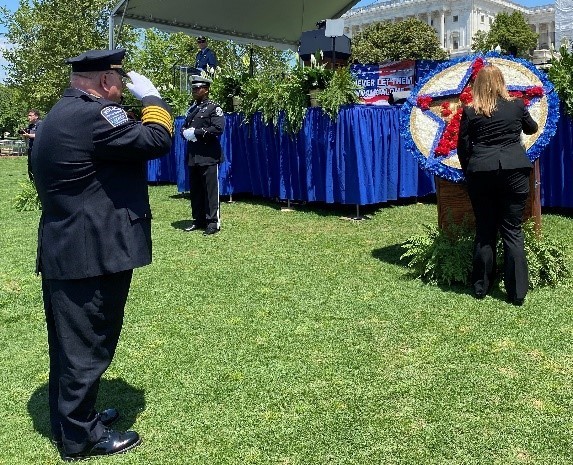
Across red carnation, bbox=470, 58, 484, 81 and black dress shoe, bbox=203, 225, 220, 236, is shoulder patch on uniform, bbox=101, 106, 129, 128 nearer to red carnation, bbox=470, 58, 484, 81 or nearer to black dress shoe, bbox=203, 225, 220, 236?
red carnation, bbox=470, 58, 484, 81

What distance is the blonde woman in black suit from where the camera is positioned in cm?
461

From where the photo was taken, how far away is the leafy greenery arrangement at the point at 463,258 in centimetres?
518

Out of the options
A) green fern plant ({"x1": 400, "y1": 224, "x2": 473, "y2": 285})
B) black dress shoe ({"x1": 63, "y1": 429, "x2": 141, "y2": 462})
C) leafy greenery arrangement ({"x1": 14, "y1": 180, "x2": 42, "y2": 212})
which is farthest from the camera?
leafy greenery arrangement ({"x1": 14, "y1": 180, "x2": 42, "y2": 212})

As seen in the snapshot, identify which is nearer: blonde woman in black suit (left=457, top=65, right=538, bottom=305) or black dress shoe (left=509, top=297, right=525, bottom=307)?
blonde woman in black suit (left=457, top=65, right=538, bottom=305)

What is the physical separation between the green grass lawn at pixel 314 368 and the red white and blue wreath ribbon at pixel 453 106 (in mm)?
1130

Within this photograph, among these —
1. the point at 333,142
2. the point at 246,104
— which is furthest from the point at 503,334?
the point at 246,104

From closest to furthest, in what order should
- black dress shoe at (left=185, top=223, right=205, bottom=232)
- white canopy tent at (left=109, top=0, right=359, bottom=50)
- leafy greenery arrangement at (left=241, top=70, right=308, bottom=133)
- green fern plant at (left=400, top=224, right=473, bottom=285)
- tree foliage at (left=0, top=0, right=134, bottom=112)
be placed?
green fern plant at (left=400, top=224, right=473, bottom=285) < black dress shoe at (left=185, top=223, right=205, bottom=232) < leafy greenery arrangement at (left=241, top=70, right=308, bottom=133) < white canopy tent at (left=109, top=0, right=359, bottom=50) < tree foliage at (left=0, top=0, right=134, bottom=112)

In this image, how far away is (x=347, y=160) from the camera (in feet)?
29.6

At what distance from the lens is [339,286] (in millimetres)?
5539

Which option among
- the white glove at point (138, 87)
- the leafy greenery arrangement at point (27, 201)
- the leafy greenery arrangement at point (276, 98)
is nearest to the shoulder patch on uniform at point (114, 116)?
the white glove at point (138, 87)

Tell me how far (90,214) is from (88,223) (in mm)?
40

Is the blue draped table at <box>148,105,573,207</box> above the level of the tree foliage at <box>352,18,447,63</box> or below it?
below

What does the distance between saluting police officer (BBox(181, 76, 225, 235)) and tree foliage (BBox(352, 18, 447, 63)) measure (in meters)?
43.9

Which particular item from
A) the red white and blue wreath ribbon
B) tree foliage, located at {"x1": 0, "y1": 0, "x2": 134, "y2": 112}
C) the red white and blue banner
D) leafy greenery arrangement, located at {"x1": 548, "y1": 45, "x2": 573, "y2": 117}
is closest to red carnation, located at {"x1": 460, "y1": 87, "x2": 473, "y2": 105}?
the red white and blue wreath ribbon
